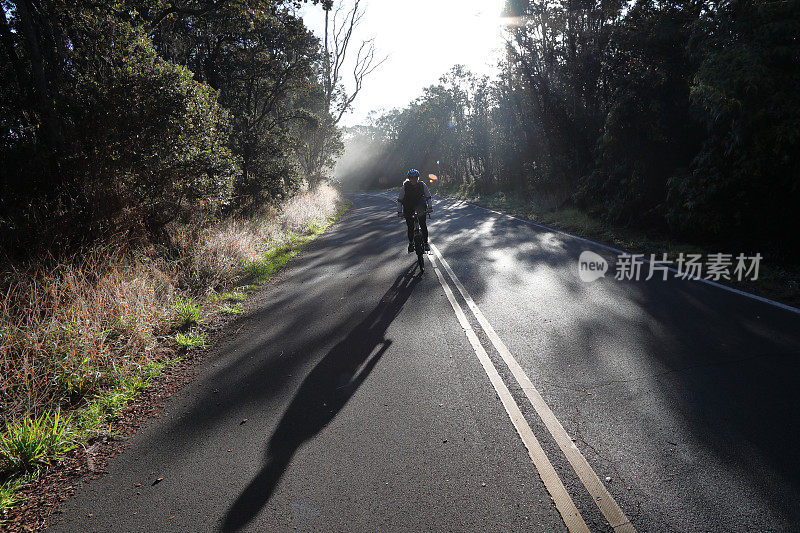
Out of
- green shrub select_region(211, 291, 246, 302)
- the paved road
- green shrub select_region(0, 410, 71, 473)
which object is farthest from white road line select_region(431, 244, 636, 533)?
green shrub select_region(211, 291, 246, 302)

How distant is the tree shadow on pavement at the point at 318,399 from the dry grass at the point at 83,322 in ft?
6.92

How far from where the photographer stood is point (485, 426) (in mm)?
3332

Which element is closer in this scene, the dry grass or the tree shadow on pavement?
the tree shadow on pavement

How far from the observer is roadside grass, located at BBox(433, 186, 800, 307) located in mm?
6414

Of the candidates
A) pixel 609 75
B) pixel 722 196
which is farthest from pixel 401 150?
pixel 722 196

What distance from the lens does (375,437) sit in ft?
10.7

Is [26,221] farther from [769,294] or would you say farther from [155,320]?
[769,294]

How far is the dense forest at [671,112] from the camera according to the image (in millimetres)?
7242

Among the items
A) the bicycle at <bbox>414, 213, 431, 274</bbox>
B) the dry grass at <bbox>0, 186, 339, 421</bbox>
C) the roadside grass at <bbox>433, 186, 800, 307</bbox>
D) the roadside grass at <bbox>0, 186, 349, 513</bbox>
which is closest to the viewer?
the roadside grass at <bbox>0, 186, 349, 513</bbox>

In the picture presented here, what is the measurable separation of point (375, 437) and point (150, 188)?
690cm

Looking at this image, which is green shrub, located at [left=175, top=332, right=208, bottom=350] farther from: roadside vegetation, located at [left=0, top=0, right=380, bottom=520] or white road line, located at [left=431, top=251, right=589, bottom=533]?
white road line, located at [left=431, top=251, right=589, bottom=533]

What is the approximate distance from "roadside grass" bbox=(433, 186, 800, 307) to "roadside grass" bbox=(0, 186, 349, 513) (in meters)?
8.40

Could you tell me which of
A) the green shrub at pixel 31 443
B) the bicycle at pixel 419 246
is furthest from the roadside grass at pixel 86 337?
the bicycle at pixel 419 246

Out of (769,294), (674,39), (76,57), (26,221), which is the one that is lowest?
(769,294)
